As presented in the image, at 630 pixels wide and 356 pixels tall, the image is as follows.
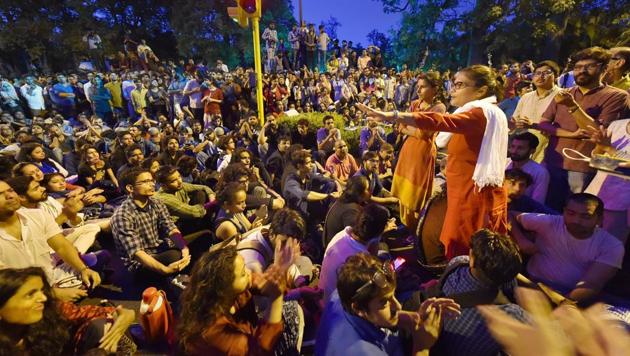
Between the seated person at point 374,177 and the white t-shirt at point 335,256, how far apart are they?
1.57 meters

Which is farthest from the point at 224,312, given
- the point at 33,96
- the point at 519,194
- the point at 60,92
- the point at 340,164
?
the point at 33,96

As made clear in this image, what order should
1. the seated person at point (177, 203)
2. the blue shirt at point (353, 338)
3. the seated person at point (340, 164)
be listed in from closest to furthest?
the blue shirt at point (353, 338)
the seated person at point (177, 203)
the seated person at point (340, 164)

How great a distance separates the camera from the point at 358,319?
156 cm

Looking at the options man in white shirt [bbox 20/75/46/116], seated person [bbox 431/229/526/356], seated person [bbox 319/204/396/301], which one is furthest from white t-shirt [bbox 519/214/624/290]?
man in white shirt [bbox 20/75/46/116]

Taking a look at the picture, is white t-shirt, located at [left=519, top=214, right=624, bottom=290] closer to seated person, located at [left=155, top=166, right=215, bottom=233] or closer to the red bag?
the red bag

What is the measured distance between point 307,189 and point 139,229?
6.57ft

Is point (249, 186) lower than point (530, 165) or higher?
lower

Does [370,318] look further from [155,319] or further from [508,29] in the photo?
[508,29]

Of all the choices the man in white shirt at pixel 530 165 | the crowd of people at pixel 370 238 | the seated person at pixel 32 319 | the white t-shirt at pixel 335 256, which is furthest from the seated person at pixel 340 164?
the seated person at pixel 32 319

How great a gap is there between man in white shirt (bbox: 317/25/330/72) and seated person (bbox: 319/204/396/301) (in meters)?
15.1

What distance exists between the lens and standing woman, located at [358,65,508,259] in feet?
6.82

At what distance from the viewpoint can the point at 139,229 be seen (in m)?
3.07

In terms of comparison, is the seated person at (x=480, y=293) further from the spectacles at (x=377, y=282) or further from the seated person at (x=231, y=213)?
the seated person at (x=231, y=213)

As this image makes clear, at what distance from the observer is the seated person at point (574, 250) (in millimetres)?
2271
